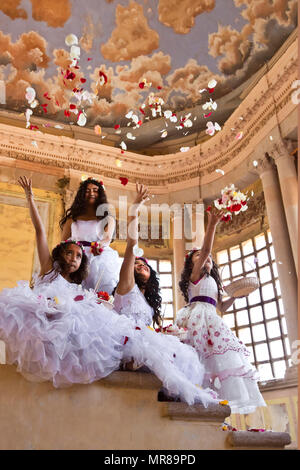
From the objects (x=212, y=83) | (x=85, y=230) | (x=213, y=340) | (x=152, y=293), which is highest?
(x=212, y=83)

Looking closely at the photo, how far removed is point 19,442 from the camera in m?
1.89

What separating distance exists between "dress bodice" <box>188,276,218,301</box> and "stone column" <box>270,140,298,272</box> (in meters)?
4.29

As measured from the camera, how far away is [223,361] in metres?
3.36

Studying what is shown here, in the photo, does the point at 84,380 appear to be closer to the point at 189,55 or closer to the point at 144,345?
the point at 144,345

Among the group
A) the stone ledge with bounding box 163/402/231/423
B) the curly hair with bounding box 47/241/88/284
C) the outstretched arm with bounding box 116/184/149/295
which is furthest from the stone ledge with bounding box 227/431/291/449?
the curly hair with bounding box 47/241/88/284

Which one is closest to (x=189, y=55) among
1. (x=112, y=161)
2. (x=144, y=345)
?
(x=112, y=161)

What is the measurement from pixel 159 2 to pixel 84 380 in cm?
1156

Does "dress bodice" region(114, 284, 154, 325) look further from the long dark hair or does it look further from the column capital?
the column capital

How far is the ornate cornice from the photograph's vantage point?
8.74m

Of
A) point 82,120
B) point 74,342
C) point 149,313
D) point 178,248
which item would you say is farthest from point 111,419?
point 82,120

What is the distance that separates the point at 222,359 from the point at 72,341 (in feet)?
5.41

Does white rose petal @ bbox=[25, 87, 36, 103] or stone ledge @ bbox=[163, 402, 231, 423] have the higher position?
white rose petal @ bbox=[25, 87, 36, 103]

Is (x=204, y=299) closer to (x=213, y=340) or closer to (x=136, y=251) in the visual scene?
(x=213, y=340)

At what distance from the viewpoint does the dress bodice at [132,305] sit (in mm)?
3137
